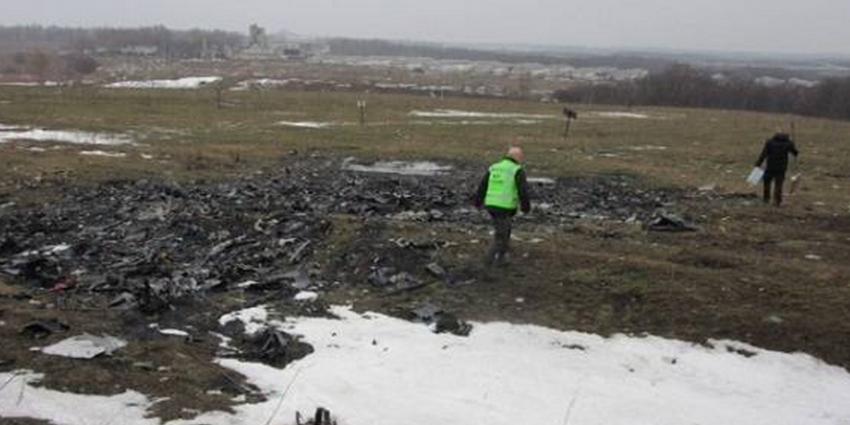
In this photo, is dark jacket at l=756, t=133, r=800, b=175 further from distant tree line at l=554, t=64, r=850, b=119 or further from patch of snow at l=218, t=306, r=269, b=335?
distant tree line at l=554, t=64, r=850, b=119

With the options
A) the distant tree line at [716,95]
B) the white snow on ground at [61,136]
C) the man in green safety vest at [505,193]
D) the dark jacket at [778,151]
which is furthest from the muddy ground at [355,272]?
the distant tree line at [716,95]

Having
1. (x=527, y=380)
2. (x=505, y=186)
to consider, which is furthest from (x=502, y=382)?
(x=505, y=186)

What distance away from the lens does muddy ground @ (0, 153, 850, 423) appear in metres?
10.5

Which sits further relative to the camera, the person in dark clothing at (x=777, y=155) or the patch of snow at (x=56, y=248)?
the person in dark clothing at (x=777, y=155)

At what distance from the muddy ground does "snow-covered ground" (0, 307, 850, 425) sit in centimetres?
37

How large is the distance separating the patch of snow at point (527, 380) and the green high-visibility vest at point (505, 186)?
247 cm

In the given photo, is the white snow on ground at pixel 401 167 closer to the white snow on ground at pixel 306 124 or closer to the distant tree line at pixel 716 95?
the white snow on ground at pixel 306 124

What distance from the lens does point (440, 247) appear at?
1497cm

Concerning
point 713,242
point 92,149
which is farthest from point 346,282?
point 92,149

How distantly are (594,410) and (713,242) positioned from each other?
309 inches

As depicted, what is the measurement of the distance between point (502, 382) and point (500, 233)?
4.13m

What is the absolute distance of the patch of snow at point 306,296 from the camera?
496 inches

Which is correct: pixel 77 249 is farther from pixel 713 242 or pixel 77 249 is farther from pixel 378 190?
pixel 713 242

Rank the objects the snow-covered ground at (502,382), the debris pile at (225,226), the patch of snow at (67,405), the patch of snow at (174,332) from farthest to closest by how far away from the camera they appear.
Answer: the debris pile at (225,226), the patch of snow at (174,332), the snow-covered ground at (502,382), the patch of snow at (67,405)
